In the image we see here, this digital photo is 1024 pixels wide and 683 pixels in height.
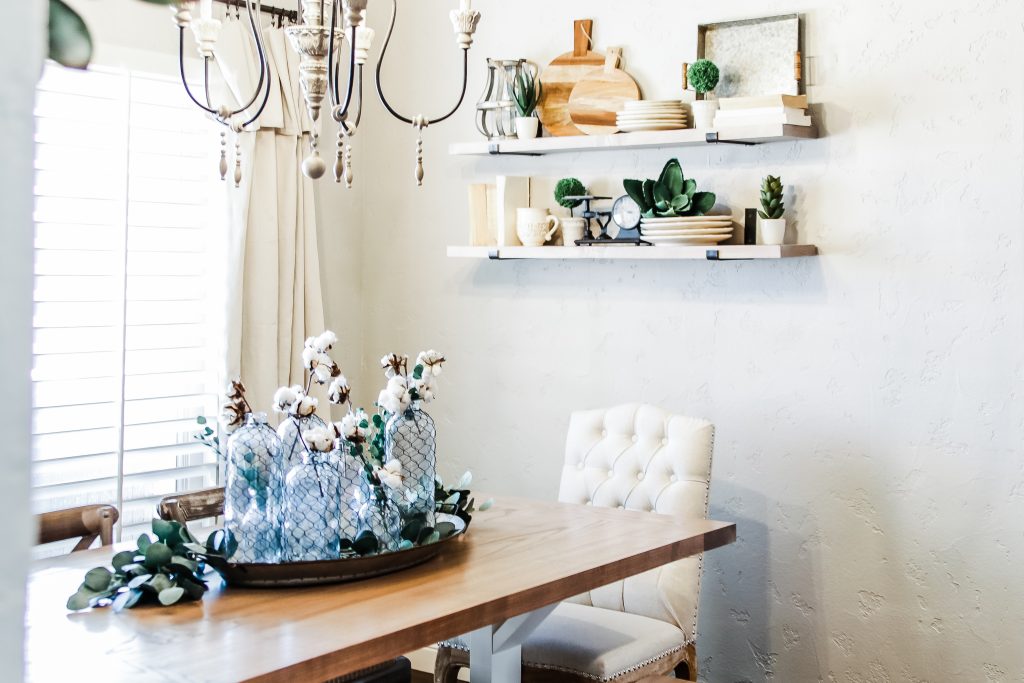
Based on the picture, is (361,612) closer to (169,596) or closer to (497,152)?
(169,596)

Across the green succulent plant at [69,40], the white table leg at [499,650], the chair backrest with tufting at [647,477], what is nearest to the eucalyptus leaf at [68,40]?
the green succulent plant at [69,40]

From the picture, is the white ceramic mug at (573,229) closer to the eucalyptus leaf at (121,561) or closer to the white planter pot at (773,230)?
the white planter pot at (773,230)

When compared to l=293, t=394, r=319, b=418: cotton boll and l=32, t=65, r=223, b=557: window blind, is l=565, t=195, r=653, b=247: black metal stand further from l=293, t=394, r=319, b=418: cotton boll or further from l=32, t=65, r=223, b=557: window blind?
l=293, t=394, r=319, b=418: cotton boll

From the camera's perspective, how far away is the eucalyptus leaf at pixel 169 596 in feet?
6.48

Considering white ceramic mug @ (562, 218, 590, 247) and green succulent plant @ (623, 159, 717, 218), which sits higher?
green succulent plant @ (623, 159, 717, 218)

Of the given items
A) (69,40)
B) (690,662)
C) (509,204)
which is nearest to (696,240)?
(509,204)

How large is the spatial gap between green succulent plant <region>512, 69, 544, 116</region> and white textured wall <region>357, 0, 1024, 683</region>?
0.13 metres

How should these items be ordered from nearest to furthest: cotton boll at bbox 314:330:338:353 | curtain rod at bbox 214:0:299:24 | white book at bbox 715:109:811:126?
cotton boll at bbox 314:330:338:353 → white book at bbox 715:109:811:126 → curtain rod at bbox 214:0:299:24

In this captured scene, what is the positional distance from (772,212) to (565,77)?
93 cm

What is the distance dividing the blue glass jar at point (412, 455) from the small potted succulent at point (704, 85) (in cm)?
143

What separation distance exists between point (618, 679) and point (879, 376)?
115cm

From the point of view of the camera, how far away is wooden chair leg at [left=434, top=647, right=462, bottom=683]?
116 inches

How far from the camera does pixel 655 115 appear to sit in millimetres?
3350

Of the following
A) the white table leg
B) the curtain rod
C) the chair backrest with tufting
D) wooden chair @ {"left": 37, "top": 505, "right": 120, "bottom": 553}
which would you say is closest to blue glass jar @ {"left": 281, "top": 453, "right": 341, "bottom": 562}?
the white table leg
